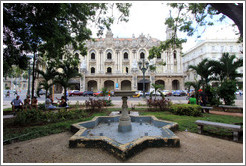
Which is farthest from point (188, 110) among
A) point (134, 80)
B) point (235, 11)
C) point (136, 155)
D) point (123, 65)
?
point (123, 65)

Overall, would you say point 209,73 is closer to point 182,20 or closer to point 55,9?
point 182,20

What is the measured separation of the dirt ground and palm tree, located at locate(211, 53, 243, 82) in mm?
8295

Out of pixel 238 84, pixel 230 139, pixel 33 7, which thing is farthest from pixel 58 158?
pixel 238 84

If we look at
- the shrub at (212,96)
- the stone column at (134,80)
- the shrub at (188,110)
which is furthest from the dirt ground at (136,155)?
the stone column at (134,80)

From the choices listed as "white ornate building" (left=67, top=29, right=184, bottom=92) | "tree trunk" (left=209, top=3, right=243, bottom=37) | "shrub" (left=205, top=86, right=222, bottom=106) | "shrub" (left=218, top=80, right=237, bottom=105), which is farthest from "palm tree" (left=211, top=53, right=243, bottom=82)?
"white ornate building" (left=67, top=29, right=184, bottom=92)

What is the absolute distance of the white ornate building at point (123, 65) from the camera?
31312mm

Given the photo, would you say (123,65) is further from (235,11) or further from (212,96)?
(235,11)

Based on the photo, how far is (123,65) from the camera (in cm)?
3553

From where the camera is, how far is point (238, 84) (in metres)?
8.38

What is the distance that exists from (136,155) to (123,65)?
33.6m

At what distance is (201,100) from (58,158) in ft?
27.8

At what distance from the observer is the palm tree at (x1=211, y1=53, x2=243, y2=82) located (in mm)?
9297

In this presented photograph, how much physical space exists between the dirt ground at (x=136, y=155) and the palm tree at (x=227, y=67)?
8.29m

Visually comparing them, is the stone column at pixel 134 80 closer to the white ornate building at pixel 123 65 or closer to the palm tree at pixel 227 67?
the white ornate building at pixel 123 65
